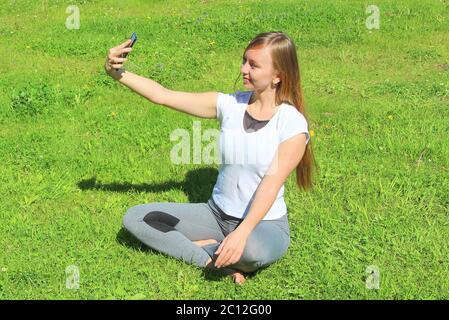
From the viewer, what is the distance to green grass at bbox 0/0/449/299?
4137mm

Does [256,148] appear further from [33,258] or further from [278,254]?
[33,258]

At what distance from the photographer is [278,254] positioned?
4.10 meters

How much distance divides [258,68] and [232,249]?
1220 mm

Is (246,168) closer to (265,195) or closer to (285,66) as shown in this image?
(265,195)

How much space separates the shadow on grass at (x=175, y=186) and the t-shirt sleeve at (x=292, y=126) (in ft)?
4.84

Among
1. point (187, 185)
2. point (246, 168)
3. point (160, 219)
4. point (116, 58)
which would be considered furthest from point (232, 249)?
point (187, 185)

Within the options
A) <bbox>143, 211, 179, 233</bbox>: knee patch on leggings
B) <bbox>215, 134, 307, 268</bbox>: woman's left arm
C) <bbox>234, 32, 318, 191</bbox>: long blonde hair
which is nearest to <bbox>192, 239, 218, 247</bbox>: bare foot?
<bbox>143, 211, 179, 233</bbox>: knee patch on leggings

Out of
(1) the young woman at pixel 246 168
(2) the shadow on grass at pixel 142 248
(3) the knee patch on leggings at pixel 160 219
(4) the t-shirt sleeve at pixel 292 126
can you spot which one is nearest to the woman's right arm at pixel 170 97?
(1) the young woman at pixel 246 168

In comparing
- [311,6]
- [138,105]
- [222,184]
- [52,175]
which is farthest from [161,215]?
[311,6]

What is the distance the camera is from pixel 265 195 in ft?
12.6

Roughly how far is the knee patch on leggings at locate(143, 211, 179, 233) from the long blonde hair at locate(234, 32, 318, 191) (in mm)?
1004

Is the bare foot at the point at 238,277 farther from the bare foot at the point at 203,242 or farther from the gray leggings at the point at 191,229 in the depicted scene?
the bare foot at the point at 203,242

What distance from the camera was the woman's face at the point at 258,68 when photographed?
3.98m

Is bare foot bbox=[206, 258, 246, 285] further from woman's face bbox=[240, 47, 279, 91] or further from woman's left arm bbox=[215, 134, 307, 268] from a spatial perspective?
woman's face bbox=[240, 47, 279, 91]
